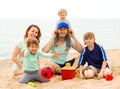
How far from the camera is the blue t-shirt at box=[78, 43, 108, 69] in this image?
5.41 m

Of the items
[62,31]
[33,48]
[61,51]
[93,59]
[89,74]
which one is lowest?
[89,74]

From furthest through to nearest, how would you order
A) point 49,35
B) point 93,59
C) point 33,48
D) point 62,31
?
point 49,35, point 62,31, point 93,59, point 33,48

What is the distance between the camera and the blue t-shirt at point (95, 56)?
5.41 meters

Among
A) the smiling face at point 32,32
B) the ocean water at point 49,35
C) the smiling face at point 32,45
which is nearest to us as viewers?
the smiling face at point 32,45

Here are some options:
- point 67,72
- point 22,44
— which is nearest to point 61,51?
point 67,72

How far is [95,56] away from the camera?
5.43m

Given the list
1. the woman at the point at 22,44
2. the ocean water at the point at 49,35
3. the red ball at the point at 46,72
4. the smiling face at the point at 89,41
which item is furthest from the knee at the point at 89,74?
the ocean water at the point at 49,35

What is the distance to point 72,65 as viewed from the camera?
5.88 meters

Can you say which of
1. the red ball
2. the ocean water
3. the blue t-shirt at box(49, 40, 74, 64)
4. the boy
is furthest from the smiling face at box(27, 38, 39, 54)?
the ocean water

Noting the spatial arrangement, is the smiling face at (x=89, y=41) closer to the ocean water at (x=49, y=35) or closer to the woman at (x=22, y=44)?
the woman at (x=22, y=44)

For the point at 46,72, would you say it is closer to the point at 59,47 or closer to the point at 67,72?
the point at 67,72

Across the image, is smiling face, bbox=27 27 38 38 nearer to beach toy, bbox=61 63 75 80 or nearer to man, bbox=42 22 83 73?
man, bbox=42 22 83 73

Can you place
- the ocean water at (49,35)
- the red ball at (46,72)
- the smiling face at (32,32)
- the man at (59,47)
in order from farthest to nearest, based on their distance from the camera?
the ocean water at (49,35), the man at (59,47), the smiling face at (32,32), the red ball at (46,72)

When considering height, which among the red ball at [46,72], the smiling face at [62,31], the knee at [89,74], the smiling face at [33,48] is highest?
the smiling face at [62,31]
